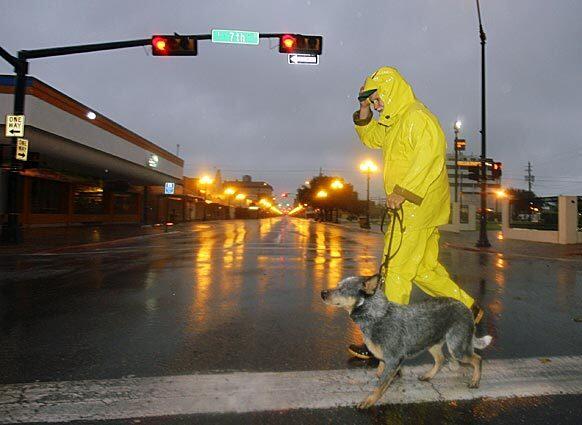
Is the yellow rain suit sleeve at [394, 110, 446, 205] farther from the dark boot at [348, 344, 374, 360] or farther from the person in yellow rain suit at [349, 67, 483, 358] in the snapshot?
the dark boot at [348, 344, 374, 360]

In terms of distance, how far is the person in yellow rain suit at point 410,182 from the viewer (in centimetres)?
307

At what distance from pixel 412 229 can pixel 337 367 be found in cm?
125

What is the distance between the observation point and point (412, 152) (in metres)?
3.20

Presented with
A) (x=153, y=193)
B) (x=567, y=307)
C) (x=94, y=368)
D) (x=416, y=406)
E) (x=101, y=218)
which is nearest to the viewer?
(x=416, y=406)

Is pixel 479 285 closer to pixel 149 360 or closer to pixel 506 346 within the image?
pixel 506 346

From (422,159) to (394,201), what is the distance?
0.40 m

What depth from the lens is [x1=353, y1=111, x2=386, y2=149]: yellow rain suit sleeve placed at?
3.70 m

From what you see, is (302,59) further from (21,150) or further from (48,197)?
(48,197)

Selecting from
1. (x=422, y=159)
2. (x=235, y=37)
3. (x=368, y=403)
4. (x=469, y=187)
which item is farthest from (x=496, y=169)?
(x=469, y=187)

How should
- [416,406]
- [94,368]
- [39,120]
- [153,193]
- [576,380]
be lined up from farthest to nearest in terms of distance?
[153,193] < [39,120] < [94,368] < [576,380] < [416,406]

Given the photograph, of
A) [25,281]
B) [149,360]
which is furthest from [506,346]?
[25,281]

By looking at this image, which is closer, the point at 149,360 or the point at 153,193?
the point at 149,360

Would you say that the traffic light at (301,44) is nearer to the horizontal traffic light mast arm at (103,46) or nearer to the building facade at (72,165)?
the horizontal traffic light mast arm at (103,46)

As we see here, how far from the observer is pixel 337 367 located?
122 inches
